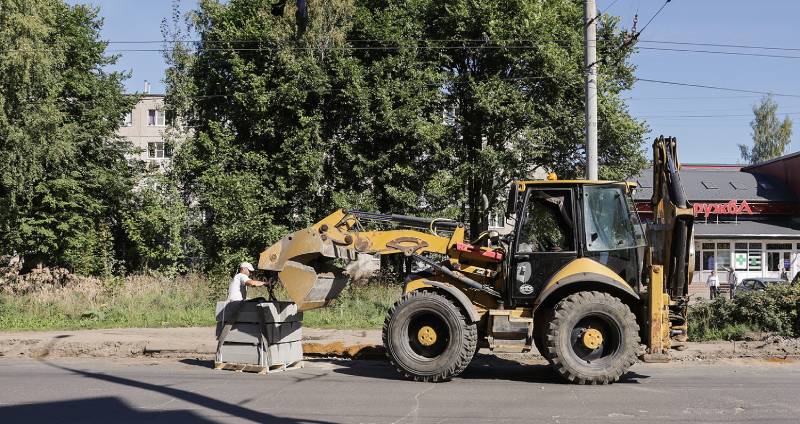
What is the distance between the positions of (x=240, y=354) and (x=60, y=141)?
18.4 metres

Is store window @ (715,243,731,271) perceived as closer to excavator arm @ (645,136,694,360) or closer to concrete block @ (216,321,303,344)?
excavator arm @ (645,136,694,360)

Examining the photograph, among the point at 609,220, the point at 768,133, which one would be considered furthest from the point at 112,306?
the point at 768,133

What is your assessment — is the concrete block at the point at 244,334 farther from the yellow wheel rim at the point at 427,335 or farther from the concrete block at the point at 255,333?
the yellow wheel rim at the point at 427,335

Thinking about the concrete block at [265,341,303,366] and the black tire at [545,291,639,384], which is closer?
the black tire at [545,291,639,384]

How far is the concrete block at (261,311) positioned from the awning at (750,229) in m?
35.9

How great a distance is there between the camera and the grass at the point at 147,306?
18.9 meters

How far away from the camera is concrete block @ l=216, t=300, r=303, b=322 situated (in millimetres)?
11867

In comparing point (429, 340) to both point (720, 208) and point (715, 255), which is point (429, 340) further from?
point (720, 208)

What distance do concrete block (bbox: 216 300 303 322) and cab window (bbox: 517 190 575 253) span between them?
13.1 ft

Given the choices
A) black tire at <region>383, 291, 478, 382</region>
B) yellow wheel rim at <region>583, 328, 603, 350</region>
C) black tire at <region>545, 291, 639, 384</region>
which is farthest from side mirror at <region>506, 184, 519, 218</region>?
yellow wheel rim at <region>583, 328, 603, 350</region>

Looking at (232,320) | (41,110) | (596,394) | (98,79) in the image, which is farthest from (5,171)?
(596,394)

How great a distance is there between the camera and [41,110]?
2625 cm

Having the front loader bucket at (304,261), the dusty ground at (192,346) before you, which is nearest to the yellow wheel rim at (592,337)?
the dusty ground at (192,346)

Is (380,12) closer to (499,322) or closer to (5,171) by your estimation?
(5,171)
